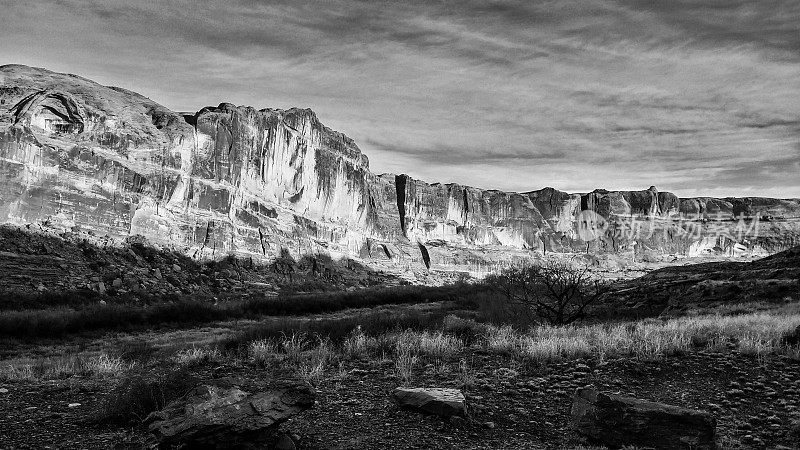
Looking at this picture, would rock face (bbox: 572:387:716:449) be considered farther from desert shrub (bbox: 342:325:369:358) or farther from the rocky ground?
desert shrub (bbox: 342:325:369:358)

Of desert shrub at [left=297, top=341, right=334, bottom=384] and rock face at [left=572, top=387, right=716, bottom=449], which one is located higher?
rock face at [left=572, top=387, right=716, bottom=449]

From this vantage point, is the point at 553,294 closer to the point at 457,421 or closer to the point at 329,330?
the point at 329,330

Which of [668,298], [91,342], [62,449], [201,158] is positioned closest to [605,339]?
[62,449]

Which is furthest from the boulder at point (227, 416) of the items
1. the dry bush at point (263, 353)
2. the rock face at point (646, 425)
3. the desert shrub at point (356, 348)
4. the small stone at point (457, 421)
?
the desert shrub at point (356, 348)

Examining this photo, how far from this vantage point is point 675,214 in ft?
636

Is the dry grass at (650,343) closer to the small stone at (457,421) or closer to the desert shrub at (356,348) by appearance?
the desert shrub at (356,348)

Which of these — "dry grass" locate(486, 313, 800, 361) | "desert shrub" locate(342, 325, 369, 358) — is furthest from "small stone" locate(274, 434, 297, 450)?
"dry grass" locate(486, 313, 800, 361)

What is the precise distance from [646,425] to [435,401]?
7.83 ft

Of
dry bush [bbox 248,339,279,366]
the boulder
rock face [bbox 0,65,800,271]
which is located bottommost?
dry bush [bbox 248,339,279,366]

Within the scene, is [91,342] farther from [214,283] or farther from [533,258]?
[533,258]

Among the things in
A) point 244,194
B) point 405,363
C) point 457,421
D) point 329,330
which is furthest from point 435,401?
point 244,194

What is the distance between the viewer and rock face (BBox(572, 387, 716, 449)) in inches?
186

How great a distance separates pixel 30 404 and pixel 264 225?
221 feet

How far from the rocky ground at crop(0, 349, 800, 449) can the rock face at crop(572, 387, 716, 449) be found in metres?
0.31
